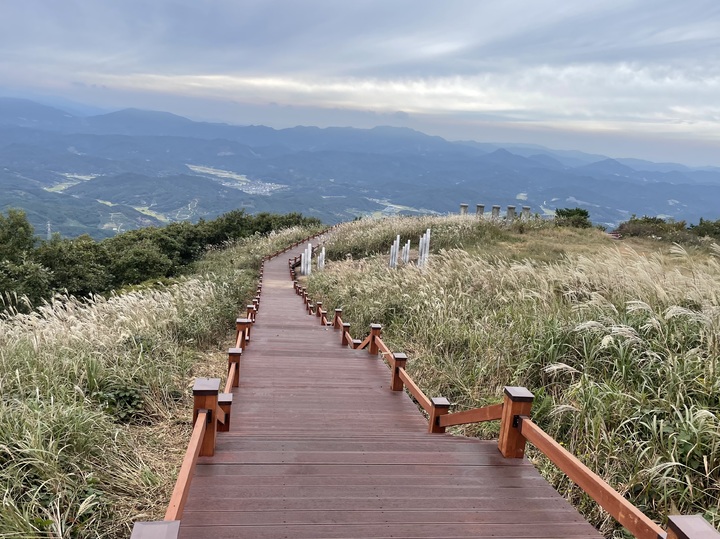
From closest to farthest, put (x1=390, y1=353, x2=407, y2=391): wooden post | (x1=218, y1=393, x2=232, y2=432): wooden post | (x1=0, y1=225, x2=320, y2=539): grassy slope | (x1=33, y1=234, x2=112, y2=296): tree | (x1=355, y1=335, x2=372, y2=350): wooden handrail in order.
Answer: (x1=0, y1=225, x2=320, y2=539): grassy slope < (x1=218, y1=393, x2=232, y2=432): wooden post < (x1=390, y1=353, x2=407, y2=391): wooden post < (x1=355, y1=335, x2=372, y2=350): wooden handrail < (x1=33, y1=234, x2=112, y2=296): tree

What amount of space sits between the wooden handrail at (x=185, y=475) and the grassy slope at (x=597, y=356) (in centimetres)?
257

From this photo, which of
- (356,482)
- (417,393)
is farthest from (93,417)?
(417,393)

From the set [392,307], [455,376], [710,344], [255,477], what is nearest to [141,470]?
[255,477]

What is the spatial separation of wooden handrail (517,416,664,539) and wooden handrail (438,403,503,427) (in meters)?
0.28

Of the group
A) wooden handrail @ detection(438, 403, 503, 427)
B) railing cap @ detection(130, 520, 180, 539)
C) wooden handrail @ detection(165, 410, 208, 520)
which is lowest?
wooden handrail @ detection(438, 403, 503, 427)

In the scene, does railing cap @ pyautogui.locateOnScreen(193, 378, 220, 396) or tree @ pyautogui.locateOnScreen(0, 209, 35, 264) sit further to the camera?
tree @ pyautogui.locateOnScreen(0, 209, 35, 264)

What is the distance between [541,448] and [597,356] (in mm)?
1924

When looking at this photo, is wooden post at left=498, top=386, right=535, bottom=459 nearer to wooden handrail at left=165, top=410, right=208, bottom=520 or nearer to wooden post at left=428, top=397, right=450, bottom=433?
wooden post at left=428, top=397, right=450, bottom=433

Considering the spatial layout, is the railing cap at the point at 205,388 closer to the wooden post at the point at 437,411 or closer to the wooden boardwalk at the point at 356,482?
the wooden boardwalk at the point at 356,482

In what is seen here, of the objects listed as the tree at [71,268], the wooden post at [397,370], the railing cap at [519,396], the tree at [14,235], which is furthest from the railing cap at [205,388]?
the tree at [14,235]

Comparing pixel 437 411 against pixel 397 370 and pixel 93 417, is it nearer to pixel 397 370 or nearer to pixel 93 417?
pixel 397 370

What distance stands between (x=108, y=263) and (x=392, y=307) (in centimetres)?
1712

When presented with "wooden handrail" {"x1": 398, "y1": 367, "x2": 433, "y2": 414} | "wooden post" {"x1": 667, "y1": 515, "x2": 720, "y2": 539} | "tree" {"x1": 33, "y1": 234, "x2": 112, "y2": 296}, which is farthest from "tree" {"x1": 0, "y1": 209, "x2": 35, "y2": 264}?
"wooden post" {"x1": 667, "y1": 515, "x2": 720, "y2": 539}

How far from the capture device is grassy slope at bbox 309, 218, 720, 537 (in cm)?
302
